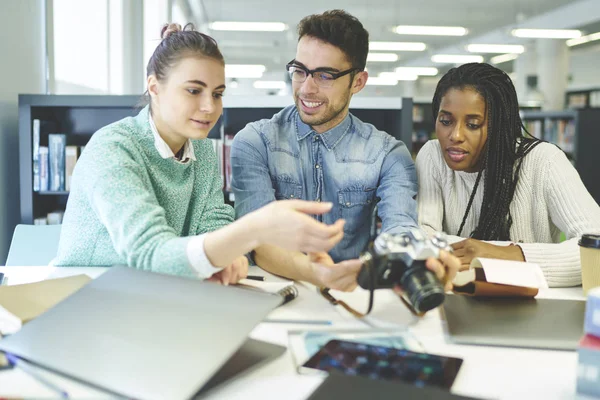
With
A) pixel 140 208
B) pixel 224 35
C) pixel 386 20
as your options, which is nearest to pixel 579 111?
pixel 140 208

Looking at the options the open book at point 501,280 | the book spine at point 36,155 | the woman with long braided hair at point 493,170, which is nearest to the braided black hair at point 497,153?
the woman with long braided hair at point 493,170

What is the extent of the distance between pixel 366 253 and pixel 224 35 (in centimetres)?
1140

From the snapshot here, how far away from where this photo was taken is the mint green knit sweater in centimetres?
110

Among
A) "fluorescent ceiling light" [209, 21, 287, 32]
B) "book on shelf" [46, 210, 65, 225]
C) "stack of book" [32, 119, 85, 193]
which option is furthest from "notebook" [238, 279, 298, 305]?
"fluorescent ceiling light" [209, 21, 287, 32]

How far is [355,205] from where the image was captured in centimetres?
A: 182

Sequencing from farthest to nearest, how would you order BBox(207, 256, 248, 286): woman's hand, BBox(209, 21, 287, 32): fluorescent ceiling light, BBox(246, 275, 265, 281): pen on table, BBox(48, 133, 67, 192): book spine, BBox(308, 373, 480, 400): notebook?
BBox(209, 21, 287, 32): fluorescent ceiling light → BBox(48, 133, 67, 192): book spine → BBox(246, 275, 265, 281): pen on table → BBox(207, 256, 248, 286): woman's hand → BBox(308, 373, 480, 400): notebook

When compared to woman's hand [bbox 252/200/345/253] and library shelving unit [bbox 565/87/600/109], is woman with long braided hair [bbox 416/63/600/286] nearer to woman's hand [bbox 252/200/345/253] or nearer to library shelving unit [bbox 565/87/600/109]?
woman's hand [bbox 252/200/345/253]

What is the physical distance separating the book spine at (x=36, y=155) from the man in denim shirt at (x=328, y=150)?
1.42 m

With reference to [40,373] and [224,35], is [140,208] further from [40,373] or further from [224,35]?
[224,35]

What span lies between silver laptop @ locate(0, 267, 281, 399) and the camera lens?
243mm

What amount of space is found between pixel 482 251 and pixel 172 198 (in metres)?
0.80

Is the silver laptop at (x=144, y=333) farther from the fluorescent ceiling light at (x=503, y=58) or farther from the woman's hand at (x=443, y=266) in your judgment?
the fluorescent ceiling light at (x=503, y=58)

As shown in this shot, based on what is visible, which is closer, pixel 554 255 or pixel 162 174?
pixel 554 255

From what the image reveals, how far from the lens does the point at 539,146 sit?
1.67 m
